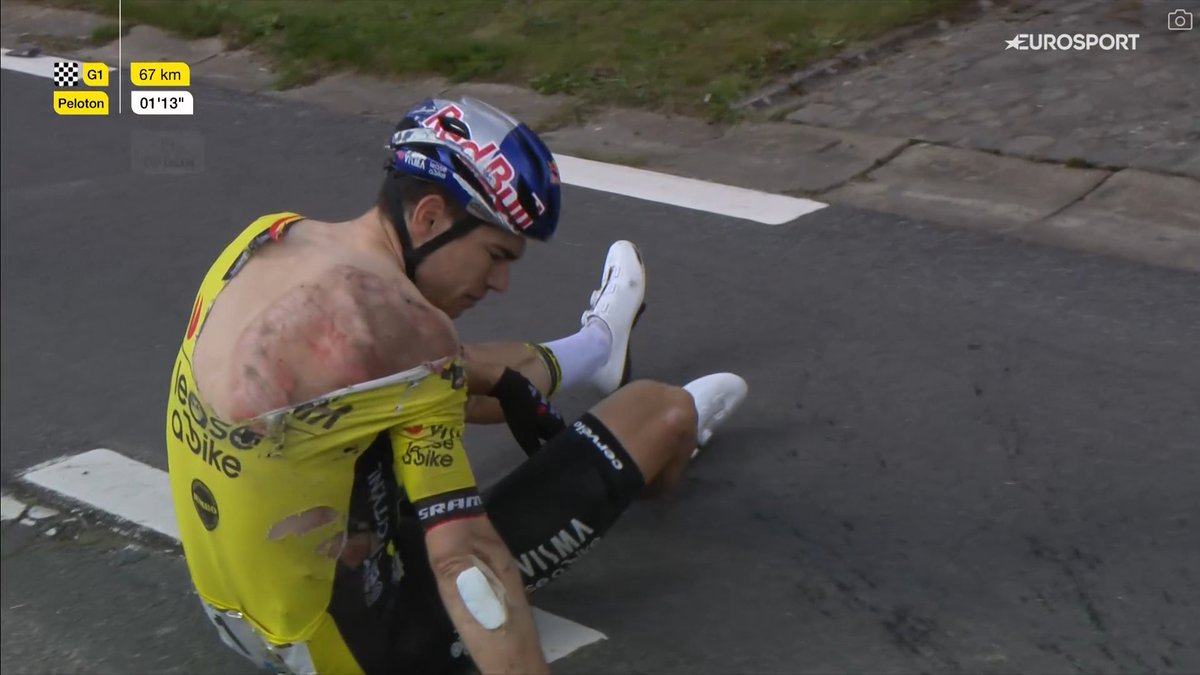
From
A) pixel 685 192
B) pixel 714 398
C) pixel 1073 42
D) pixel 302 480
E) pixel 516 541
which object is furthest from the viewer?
pixel 1073 42

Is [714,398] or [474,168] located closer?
[474,168]

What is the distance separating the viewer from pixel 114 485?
4.70m

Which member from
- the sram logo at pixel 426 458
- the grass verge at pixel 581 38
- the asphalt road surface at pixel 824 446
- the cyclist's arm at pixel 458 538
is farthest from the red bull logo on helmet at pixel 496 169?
the grass verge at pixel 581 38

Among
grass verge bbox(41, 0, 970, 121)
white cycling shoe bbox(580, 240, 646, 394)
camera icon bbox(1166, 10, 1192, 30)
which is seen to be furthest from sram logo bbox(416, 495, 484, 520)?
camera icon bbox(1166, 10, 1192, 30)

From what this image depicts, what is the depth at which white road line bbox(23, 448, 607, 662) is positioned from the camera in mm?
4457

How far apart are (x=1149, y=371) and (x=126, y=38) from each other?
8.80 m

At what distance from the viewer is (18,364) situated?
5.80 meters

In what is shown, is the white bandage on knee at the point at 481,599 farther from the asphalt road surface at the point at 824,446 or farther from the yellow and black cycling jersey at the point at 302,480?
the asphalt road surface at the point at 824,446

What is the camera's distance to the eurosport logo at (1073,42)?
7.59 meters

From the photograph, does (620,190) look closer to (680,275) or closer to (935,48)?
(680,275)

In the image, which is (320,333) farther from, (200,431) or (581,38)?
(581,38)

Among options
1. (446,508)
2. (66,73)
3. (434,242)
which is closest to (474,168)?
(434,242)

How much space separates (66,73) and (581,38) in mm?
3702

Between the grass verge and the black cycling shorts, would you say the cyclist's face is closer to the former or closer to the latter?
the black cycling shorts
